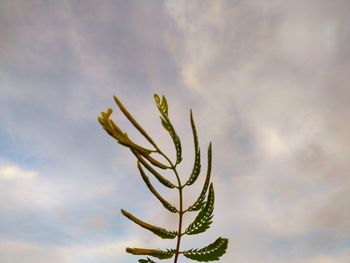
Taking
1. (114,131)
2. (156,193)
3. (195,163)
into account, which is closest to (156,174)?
(156,193)

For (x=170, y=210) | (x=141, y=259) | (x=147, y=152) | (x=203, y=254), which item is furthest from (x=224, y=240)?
(x=147, y=152)

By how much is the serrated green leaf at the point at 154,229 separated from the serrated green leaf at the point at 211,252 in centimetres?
20

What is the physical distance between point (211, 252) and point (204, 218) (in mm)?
298

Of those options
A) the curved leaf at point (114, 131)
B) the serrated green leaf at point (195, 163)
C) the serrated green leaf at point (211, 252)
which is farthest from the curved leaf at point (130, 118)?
the serrated green leaf at point (211, 252)

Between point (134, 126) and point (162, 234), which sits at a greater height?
point (134, 126)

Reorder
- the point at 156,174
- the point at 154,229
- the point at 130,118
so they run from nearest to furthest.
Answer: the point at 130,118
the point at 156,174
the point at 154,229

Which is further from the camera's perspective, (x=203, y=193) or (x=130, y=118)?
(x=203, y=193)

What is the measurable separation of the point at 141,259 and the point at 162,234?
0.29 metres

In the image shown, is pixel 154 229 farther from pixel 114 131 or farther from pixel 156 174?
pixel 114 131

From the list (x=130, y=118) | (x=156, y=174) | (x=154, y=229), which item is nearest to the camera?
(x=130, y=118)

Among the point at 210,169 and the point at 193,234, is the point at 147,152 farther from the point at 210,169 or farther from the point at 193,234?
the point at 193,234

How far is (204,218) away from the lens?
347 cm

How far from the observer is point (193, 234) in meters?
3.58

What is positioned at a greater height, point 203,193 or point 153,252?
point 203,193
